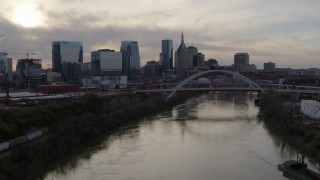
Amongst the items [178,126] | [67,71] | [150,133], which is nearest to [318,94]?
[178,126]

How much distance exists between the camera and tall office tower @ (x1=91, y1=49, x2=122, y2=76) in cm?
5262

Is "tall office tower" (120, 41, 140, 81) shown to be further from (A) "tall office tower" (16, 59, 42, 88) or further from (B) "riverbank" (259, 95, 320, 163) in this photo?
(B) "riverbank" (259, 95, 320, 163)

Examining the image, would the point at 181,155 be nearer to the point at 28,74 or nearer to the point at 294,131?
the point at 294,131

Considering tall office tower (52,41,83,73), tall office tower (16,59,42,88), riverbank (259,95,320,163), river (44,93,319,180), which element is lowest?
river (44,93,319,180)

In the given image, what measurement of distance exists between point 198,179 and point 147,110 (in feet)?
41.2

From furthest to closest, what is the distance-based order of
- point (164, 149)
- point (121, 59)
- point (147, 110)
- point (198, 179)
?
point (121, 59)
point (147, 110)
point (164, 149)
point (198, 179)

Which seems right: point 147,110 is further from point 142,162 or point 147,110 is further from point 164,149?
point 142,162

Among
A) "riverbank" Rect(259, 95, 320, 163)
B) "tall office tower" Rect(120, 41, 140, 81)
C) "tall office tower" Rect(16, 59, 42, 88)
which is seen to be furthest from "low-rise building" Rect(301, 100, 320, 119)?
"tall office tower" Rect(120, 41, 140, 81)

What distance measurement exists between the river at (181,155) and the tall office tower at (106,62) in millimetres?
36046

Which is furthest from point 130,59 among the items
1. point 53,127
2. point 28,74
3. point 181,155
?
point 181,155

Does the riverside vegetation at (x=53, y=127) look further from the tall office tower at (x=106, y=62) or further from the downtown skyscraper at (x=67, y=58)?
the downtown skyscraper at (x=67, y=58)

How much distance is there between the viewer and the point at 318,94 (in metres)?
26.2

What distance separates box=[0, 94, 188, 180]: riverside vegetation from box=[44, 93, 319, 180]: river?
0.40 meters

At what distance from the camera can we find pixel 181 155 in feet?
37.4
